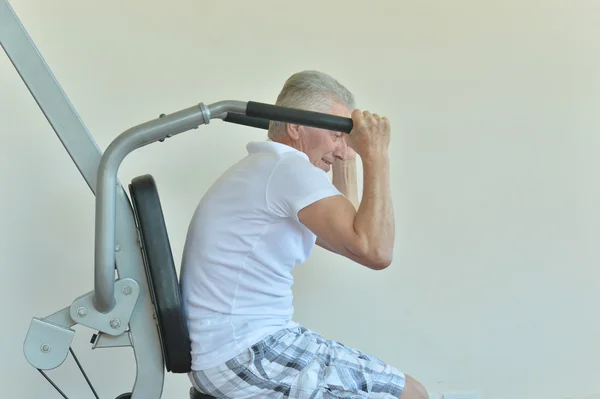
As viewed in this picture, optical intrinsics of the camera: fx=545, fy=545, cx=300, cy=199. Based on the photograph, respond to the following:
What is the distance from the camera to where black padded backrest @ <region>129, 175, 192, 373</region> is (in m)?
1.02

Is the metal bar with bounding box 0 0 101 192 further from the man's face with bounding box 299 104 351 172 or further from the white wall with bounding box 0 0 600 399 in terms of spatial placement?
the white wall with bounding box 0 0 600 399

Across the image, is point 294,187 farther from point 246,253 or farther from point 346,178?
point 346,178

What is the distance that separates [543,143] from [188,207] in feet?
4.22

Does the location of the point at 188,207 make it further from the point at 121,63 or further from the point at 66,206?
the point at 121,63

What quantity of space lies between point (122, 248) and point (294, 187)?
34 centimetres

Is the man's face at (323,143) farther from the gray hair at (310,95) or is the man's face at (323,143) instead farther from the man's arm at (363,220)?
the man's arm at (363,220)

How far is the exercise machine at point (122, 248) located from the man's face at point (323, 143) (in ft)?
0.75

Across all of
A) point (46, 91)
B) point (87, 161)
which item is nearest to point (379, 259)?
point (87, 161)

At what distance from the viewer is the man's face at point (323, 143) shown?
129cm

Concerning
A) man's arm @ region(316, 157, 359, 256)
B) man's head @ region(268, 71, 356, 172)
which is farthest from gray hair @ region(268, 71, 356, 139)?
man's arm @ region(316, 157, 359, 256)

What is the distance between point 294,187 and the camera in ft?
3.50

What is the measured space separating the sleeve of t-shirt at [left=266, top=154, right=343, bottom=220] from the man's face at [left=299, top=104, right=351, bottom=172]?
0.19 m

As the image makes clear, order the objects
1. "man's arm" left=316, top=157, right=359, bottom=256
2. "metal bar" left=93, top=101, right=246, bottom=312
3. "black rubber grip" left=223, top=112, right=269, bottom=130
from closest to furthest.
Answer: "metal bar" left=93, top=101, right=246, bottom=312, "black rubber grip" left=223, top=112, right=269, bottom=130, "man's arm" left=316, top=157, right=359, bottom=256

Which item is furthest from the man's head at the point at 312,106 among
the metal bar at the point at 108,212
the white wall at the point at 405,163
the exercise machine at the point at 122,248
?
the white wall at the point at 405,163
